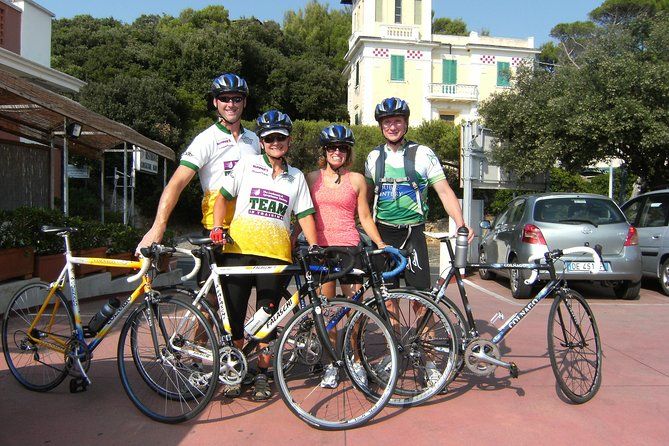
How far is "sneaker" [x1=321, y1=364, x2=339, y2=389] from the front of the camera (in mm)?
3611

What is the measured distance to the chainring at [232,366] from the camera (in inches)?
→ 134

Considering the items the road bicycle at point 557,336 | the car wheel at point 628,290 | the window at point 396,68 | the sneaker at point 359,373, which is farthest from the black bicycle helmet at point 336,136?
the window at point 396,68

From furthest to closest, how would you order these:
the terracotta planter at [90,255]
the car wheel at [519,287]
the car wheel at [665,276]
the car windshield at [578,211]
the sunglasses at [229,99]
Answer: the car wheel at [665,276], the car wheel at [519,287], the car windshield at [578,211], the terracotta planter at [90,255], the sunglasses at [229,99]

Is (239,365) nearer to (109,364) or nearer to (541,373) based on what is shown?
(109,364)

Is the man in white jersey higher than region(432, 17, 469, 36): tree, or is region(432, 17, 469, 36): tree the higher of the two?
region(432, 17, 469, 36): tree

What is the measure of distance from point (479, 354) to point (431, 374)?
0.34m

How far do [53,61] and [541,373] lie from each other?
3649 cm

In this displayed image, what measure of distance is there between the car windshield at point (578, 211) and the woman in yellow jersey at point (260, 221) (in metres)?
5.35

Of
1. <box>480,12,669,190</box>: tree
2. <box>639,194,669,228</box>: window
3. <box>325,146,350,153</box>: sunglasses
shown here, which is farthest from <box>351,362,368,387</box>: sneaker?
<box>480,12,669,190</box>: tree

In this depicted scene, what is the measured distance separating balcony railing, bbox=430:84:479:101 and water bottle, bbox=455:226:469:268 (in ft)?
113

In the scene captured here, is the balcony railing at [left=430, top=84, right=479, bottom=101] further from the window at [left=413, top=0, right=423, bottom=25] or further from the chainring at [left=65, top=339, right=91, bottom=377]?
the chainring at [left=65, top=339, right=91, bottom=377]

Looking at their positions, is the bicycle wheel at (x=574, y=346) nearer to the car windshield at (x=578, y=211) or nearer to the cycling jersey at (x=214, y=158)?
the cycling jersey at (x=214, y=158)

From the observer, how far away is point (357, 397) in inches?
144

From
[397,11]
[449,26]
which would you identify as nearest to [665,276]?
[397,11]
